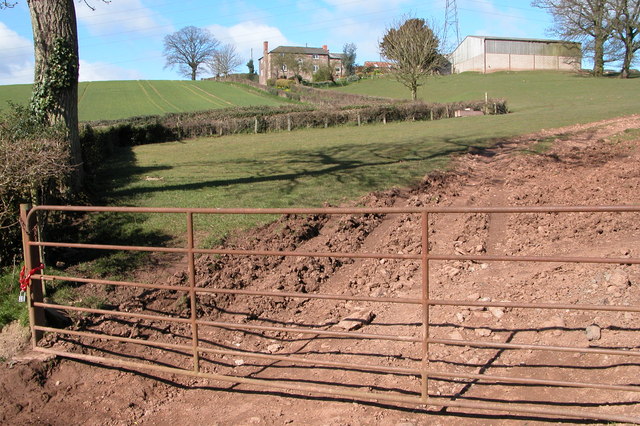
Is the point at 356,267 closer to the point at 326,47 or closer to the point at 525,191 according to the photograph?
the point at 525,191

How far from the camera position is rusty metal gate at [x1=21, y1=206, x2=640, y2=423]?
12.5 ft

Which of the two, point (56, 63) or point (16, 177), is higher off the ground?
point (56, 63)

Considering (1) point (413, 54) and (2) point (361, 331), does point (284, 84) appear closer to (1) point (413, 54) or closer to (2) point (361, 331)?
(1) point (413, 54)

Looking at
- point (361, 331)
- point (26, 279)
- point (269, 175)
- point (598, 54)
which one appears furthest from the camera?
point (598, 54)

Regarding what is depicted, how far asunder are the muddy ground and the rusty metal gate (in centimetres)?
2

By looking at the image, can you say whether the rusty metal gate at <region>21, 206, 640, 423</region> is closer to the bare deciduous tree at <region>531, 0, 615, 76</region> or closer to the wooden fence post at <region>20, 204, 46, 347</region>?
the wooden fence post at <region>20, 204, 46, 347</region>

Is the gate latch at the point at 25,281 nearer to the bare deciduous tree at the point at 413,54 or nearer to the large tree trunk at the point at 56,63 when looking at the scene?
the large tree trunk at the point at 56,63

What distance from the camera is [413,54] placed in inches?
1959

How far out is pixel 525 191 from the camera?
11.4 meters

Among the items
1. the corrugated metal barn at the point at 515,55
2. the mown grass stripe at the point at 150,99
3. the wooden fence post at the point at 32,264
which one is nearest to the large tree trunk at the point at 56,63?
the wooden fence post at the point at 32,264

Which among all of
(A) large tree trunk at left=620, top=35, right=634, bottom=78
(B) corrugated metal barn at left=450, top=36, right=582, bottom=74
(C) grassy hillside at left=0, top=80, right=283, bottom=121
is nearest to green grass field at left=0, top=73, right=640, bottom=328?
(C) grassy hillside at left=0, top=80, right=283, bottom=121

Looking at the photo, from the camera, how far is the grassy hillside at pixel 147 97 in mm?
52625

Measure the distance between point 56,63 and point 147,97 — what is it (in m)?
57.9

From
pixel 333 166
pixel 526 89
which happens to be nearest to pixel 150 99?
pixel 526 89
